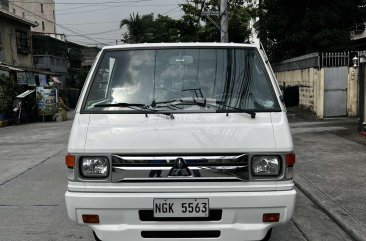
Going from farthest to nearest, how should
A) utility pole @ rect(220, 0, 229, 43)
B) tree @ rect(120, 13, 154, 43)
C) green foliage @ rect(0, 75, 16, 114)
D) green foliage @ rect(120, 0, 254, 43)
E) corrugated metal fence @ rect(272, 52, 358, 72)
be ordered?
tree @ rect(120, 13, 154, 43)
green foliage @ rect(120, 0, 254, 43)
utility pole @ rect(220, 0, 229, 43)
green foliage @ rect(0, 75, 16, 114)
corrugated metal fence @ rect(272, 52, 358, 72)

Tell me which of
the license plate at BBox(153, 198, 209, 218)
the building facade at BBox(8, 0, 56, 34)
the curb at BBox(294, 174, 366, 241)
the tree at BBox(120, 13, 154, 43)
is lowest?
the curb at BBox(294, 174, 366, 241)

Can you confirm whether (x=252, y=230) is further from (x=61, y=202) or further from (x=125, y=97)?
(x=61, y=202)

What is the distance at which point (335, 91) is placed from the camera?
15.5 meters

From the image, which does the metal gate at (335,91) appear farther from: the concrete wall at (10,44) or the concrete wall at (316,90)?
the concrete wall at (10,44)

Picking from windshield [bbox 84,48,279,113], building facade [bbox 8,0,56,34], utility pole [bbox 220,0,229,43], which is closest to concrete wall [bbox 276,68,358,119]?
utility pole [bbox 220,0,229,43]

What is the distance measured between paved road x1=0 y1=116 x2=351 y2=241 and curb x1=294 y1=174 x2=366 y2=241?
7cm

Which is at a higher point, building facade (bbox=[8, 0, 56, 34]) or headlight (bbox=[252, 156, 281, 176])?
building facade (bbox=[8, 0, 56, 34])

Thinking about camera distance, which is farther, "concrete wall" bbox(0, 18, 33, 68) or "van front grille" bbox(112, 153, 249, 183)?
"concrete wall" bbox(0, 18, 33, 68)

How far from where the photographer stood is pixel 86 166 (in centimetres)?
358

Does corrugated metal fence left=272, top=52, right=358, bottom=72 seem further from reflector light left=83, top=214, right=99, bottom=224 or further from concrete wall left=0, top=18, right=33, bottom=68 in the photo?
concrete wall left=0, top=18, right=33, bottom=68

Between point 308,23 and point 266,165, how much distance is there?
54.9ft

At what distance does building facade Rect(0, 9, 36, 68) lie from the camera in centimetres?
2545

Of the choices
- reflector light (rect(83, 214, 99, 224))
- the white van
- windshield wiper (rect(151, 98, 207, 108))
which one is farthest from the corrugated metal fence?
reflector light (rect(83, 214, 99, 224))

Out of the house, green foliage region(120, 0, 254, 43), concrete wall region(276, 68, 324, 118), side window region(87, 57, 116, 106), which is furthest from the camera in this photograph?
green foliage region(120, 0, 254, 43)
